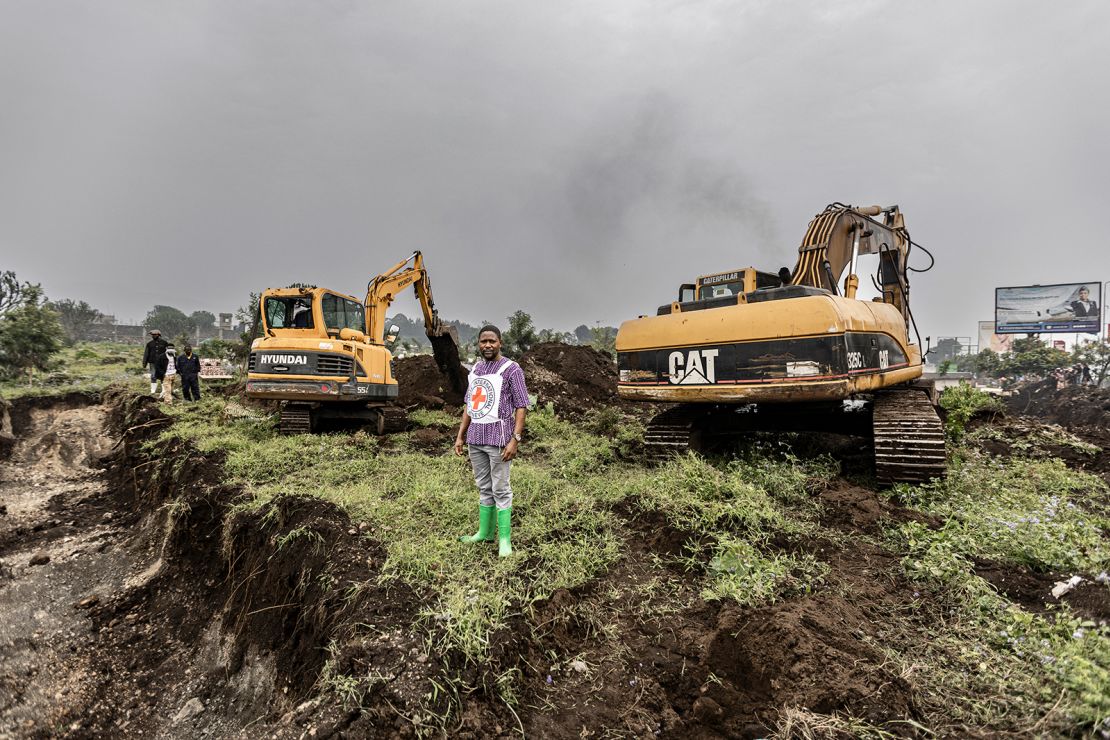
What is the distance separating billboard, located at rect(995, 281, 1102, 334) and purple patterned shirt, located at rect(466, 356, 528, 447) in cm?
4218

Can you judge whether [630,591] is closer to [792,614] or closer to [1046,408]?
[792,614]

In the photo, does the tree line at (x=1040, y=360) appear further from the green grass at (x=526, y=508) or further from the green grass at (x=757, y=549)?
the green grass at (x=526, y=508)

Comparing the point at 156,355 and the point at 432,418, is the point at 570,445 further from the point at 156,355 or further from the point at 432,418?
the point at 156,355

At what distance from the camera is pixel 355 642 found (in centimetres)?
256

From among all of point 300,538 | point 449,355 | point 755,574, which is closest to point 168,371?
point 449,355

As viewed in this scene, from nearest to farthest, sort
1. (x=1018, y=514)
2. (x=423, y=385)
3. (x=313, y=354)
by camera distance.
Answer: (x=1018, y=514)
(x=313, y=354)
(x=423, y=385)

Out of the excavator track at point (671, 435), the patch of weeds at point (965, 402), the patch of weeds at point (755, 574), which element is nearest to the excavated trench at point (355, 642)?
the patch of weeds at point (755, 574)

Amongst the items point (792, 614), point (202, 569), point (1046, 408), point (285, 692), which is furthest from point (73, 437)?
point (1046, 408)

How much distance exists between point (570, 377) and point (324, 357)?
653 centimetres

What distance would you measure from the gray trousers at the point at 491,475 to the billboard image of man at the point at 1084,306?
4318cm

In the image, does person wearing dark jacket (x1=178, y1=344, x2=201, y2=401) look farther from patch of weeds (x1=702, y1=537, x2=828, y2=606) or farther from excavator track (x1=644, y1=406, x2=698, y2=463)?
patch of weeds (x1=702, y1=537, x2=828, y2=606)

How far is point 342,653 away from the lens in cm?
251

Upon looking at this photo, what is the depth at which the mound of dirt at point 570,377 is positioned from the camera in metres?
11.8

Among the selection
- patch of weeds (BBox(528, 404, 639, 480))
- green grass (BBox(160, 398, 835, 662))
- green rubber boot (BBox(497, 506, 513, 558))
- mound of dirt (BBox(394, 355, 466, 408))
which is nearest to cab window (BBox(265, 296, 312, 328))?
green grass (BBox(160, 398, 835, 662))
